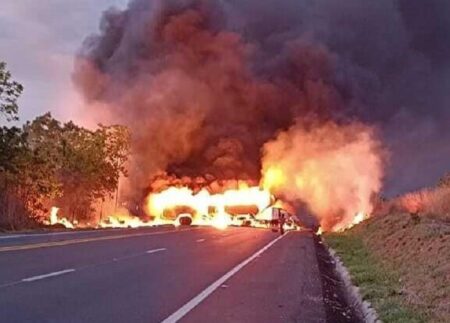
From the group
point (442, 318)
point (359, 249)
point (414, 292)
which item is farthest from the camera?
point (359, 249)

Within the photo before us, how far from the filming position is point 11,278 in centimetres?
1303

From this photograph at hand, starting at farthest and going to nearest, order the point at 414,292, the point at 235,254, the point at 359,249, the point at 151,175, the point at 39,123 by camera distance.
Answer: the point at 151,175 < the point at 39,123 < the point at 359,249 < the point at 235,254 < the point at 414,292

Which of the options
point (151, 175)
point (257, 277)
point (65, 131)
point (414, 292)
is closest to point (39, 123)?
point (65, 131)

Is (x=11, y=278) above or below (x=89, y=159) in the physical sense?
below

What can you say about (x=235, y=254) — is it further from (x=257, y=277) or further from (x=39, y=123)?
(x=39, y=123)

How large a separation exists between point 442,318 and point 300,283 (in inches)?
233

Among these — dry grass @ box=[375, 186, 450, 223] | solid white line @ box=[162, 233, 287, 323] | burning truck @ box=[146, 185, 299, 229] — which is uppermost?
burning truck @ box=[146, 185, 299, 229]

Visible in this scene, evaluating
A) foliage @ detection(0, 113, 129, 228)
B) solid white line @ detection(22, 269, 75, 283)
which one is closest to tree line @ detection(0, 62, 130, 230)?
foliage @ detection(0, 113, 129, 228)

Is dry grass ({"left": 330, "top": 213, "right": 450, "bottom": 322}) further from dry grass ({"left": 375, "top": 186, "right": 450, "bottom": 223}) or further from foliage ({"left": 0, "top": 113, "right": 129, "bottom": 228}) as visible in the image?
foliage ({"left": 0, "top": 113, "right": 129, "bottom": 228})

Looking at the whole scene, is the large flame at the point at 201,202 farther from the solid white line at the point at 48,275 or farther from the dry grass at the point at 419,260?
the solid white line at the point at 48,275

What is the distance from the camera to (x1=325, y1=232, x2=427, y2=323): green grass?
10.7m

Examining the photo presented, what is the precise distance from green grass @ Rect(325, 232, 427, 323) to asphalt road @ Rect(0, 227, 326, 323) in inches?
36.3

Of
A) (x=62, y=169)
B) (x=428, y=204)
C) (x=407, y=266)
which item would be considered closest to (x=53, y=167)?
(x=62, y=169)

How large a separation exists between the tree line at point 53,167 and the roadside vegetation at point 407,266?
639 inches
